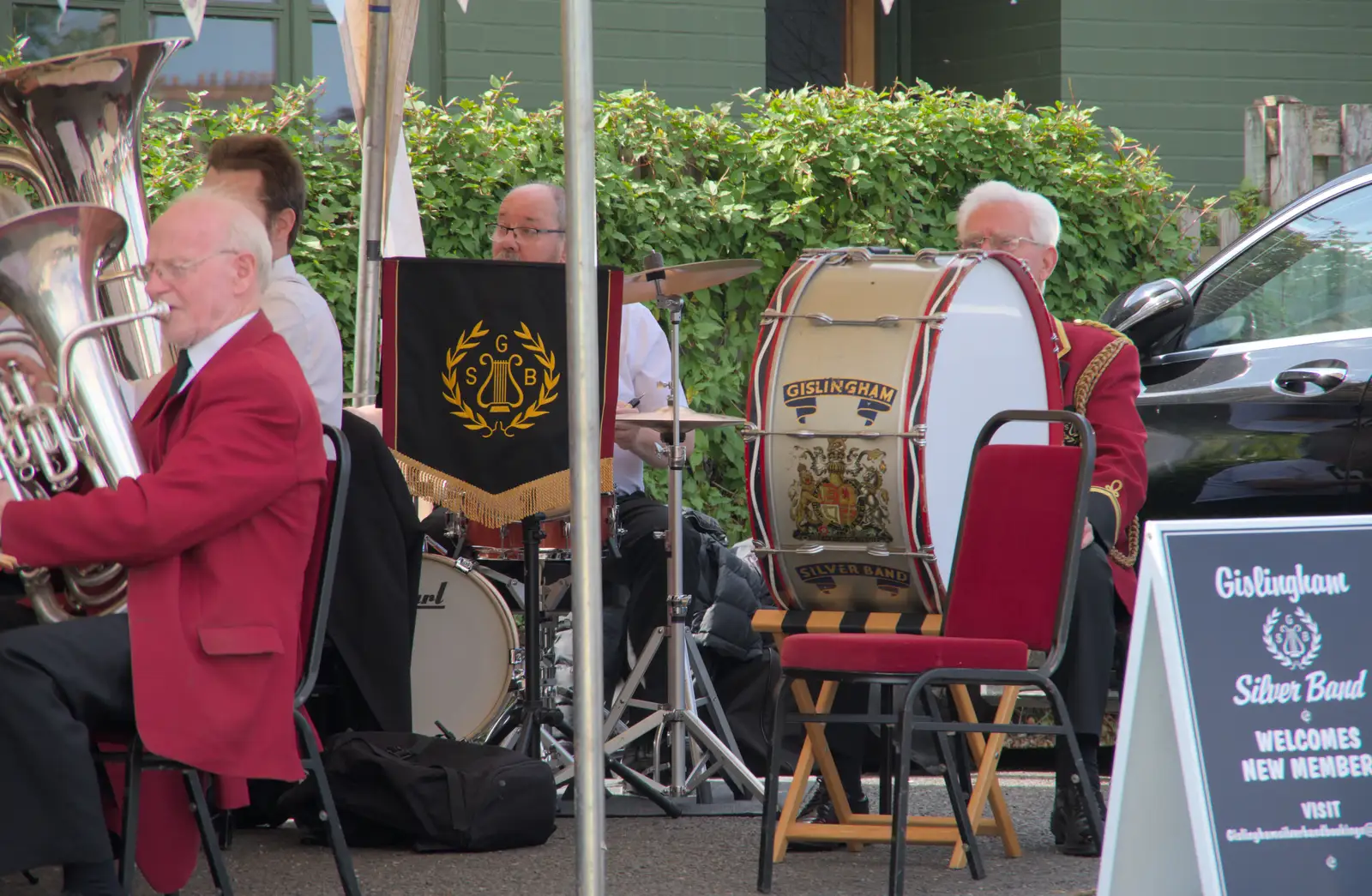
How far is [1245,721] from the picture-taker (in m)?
3.05

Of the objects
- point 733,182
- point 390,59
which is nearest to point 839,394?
point 390,59

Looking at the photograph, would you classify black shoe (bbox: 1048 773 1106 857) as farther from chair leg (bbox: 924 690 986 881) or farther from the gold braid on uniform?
the gold braid on uniform

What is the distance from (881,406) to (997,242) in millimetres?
951

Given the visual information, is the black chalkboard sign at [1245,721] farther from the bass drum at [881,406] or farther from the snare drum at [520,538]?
the snare drum at [520,538]

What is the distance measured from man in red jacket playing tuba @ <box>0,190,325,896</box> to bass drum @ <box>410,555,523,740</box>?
2033 mm

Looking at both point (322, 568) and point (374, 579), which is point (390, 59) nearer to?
point (374, 579)

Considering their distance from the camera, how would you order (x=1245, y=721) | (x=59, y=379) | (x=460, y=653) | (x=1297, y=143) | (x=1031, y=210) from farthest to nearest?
(x=1297, y=143)
(x=460, y=653)
(x=1031, y=210)
(x=59, y=379)
(x=1245, y=721)

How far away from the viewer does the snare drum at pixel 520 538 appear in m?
5.25

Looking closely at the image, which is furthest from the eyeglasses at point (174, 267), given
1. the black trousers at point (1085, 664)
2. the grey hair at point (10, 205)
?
the black trousers at point (1085, 664)

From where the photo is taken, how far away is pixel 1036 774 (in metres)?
5.93

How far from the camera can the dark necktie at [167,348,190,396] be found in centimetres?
351

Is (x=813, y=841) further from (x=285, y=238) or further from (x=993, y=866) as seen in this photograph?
(x=285, y=238)

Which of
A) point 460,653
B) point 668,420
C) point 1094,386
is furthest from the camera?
point 460,653

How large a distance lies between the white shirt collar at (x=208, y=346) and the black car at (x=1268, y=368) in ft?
8.93
